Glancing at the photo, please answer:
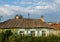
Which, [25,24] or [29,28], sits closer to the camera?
[29,28]

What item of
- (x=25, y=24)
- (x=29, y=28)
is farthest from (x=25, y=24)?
(x=29, y=28)

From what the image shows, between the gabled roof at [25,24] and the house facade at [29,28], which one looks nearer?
the house facade at [29,28]

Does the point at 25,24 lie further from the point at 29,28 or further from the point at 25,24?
the point at 29,28

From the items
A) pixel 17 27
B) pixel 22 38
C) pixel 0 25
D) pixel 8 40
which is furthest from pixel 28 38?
pixel 0 25

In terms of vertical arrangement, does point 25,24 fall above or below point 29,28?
above

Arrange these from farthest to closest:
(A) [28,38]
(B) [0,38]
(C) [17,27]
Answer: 1. (C) [17,27]
2. (B) [0,38]
3. (A) [28,38]

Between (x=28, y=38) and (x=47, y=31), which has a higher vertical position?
(x=28, y=38)

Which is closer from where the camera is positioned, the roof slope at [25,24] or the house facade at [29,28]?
the house facade at [29,28]

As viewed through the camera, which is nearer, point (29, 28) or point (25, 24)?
point (29, 28)

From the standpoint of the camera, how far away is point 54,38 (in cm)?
2403

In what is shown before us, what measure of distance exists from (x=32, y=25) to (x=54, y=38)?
15.3 meters

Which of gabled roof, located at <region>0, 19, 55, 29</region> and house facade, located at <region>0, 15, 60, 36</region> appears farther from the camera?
gabled roof, located at <region>0, 19, 55, 29</region>

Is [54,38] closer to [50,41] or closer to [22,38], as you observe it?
[50,41]

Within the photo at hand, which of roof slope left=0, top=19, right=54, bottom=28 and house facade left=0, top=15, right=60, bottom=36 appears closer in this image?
house facade left=0, top=15, right=60, bottom=36
